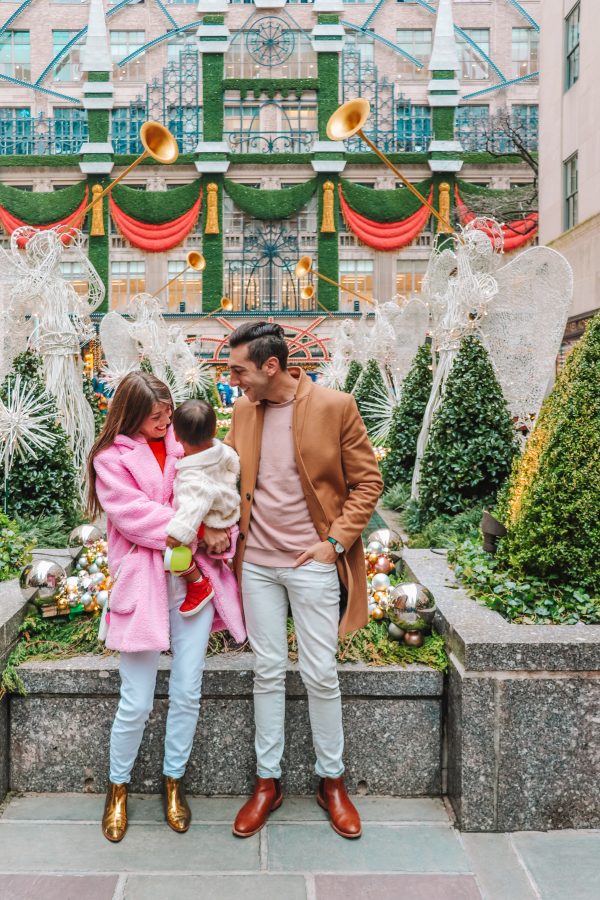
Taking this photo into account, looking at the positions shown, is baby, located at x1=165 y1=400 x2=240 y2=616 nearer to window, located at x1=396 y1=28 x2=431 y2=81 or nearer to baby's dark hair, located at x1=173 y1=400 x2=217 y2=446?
baby's dark hair, located at x1=173 y1=400 x2=217 y2=446

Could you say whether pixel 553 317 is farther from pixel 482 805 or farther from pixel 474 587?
pixel 482 805

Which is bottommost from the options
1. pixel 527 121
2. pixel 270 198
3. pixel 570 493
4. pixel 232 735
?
pixel 232 735

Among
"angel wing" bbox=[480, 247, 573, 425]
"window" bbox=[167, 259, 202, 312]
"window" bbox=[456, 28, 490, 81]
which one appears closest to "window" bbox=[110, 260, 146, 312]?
"window" bbox=[167, 259, 202, 312]

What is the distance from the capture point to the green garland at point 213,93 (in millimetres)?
32844

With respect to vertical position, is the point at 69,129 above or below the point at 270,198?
above

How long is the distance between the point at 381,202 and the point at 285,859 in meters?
32.2

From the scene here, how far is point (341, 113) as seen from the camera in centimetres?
680

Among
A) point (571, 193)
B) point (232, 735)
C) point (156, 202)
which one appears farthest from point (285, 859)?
point (156, 202)

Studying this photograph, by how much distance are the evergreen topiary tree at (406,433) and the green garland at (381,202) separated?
81.7 feet

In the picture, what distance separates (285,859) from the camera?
2.84m

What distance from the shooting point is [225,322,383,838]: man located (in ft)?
9.50

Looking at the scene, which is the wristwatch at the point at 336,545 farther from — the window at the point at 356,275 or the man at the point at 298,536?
the window at the point at 356,275

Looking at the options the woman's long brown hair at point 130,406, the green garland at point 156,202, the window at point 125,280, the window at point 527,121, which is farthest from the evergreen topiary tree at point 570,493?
the window at point 527,121

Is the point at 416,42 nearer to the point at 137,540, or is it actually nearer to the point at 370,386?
the point at 370,386
